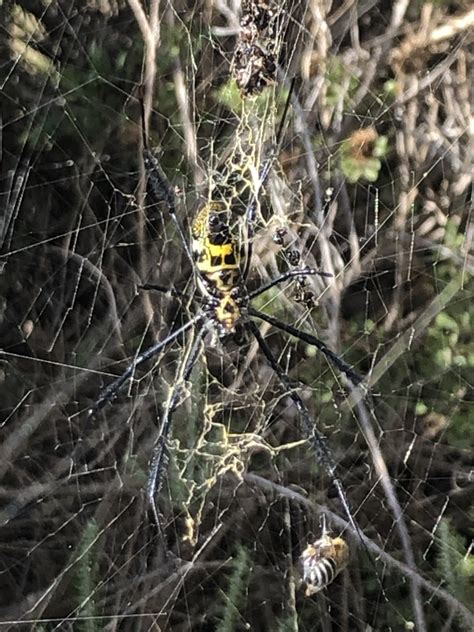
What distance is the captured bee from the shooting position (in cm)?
119

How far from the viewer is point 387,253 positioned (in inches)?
53.5

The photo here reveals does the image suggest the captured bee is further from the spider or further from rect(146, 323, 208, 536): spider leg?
rect(146, 323, 208, 536): spider leg

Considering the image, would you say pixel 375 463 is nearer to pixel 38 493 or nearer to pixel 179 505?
pixel 179 505

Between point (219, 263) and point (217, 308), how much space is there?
7 centimetres

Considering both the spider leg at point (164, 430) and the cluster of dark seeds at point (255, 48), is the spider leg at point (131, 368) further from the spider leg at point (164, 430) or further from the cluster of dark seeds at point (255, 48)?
the cluster of dark seeds at point (255, 48)

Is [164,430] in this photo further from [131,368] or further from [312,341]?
[312,341]

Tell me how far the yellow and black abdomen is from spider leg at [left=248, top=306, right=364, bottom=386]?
5 centimetres

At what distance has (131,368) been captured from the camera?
3.43ft

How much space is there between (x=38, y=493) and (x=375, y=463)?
1.79 ft

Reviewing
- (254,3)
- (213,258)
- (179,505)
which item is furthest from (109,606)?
(254,3)

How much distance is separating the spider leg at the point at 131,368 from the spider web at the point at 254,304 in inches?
1.1

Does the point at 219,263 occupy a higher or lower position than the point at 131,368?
higher

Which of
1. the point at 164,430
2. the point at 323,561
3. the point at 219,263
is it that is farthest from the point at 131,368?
the point at 323,561

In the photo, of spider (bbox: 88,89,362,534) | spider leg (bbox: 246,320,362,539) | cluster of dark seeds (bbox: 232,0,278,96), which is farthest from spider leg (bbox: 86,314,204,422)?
cluster of dark seeds (bbox: 232,0,278,96)
